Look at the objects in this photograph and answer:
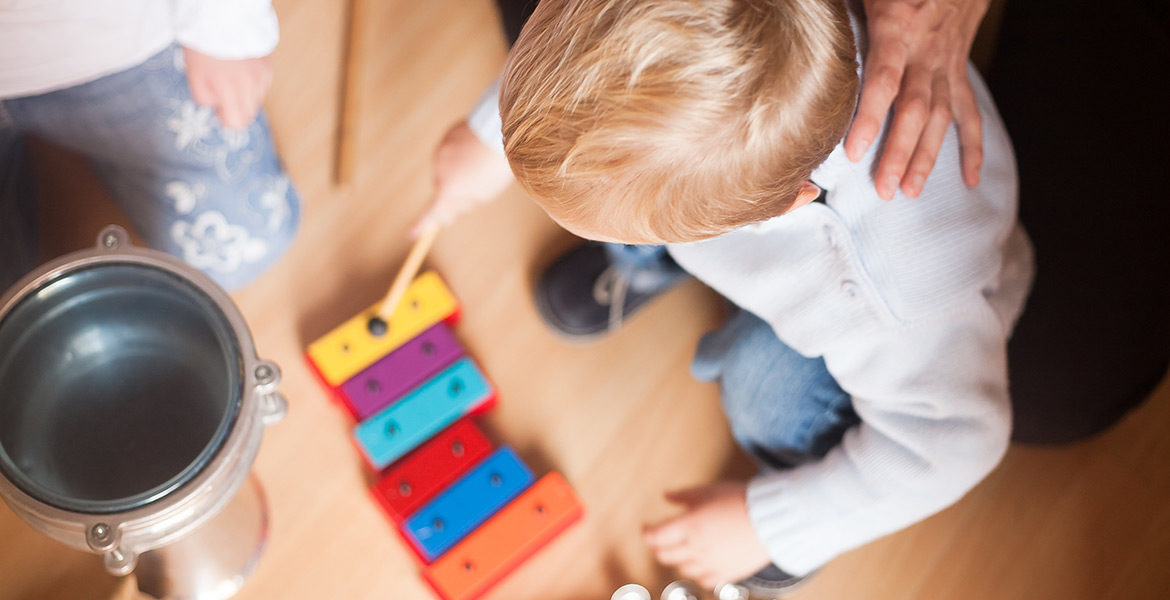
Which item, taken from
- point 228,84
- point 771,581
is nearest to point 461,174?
point 228,84

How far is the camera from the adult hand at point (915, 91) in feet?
2.18

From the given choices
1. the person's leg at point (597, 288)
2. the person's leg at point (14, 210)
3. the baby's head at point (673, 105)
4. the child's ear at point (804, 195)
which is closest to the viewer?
the baby's head at point (673, 105)

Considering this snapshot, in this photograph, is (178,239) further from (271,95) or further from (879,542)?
(879,542)

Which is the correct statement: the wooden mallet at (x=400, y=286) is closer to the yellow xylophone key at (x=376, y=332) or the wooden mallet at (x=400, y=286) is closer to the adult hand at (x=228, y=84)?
the yellow xylophone key at (x=376, y=332)

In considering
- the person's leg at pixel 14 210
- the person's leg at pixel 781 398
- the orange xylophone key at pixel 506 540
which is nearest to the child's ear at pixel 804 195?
the person's leg at pixel 781 398

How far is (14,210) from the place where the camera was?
84 cm

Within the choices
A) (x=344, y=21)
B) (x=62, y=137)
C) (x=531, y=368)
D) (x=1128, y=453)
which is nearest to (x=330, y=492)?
(x=531, y=368)

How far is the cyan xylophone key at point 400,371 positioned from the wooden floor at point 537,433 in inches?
1.8

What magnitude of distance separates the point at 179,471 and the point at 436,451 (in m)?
0.31

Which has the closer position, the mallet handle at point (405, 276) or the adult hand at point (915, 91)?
the adult hand at point (915, 91)

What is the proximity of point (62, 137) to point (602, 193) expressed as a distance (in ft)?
1.85

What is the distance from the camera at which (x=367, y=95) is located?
40.3 inches

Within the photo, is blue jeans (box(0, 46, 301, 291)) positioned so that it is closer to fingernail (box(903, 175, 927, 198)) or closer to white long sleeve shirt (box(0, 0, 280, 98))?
white long sleeve shirt (box(0, 0, 280, 98))

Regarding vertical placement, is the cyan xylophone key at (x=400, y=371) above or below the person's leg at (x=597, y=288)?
above
